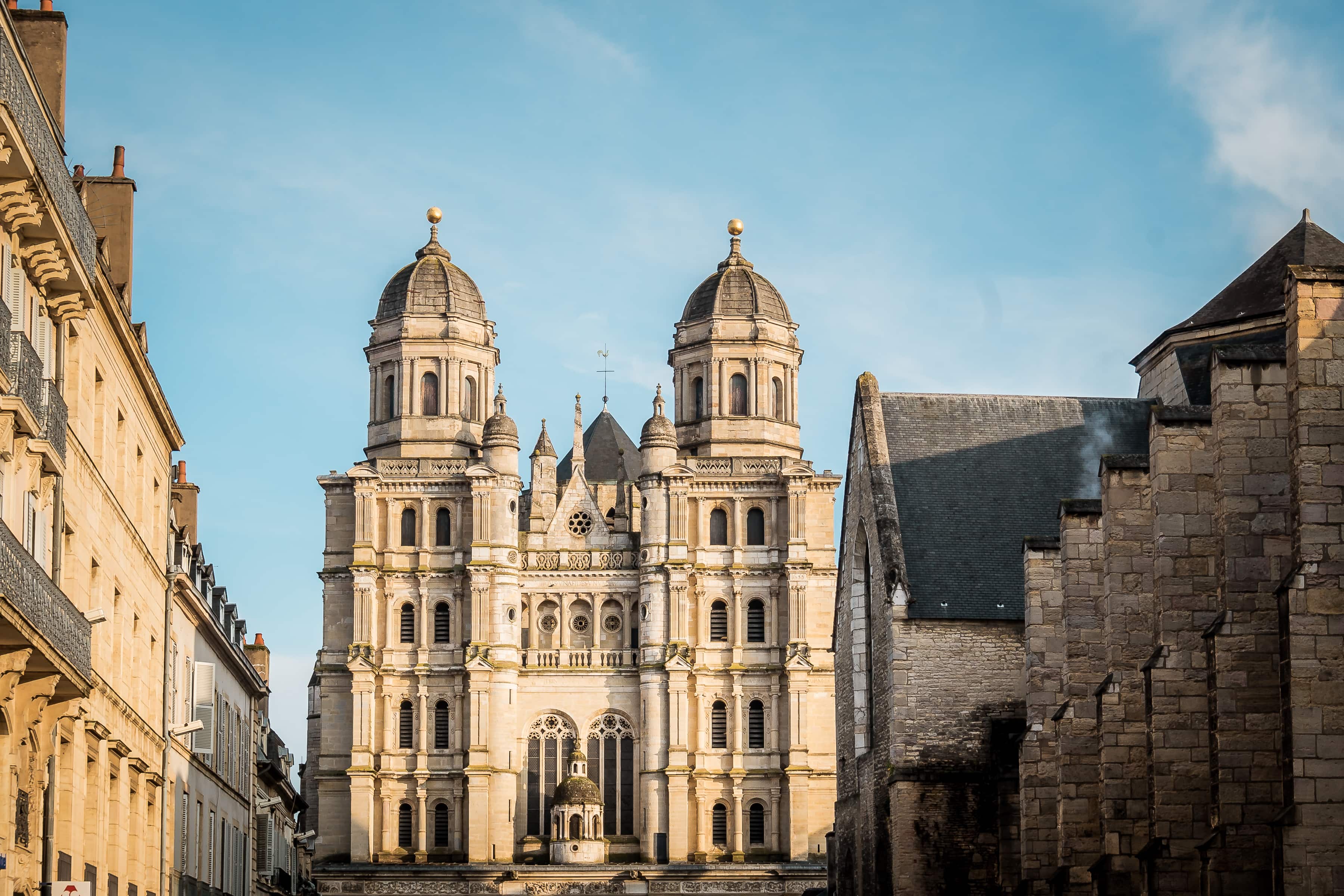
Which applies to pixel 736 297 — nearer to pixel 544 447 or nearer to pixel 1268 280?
pixel 544 447

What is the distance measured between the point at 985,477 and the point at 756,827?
3913cm

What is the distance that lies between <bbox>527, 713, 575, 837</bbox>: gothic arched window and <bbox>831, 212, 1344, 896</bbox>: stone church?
3527cm

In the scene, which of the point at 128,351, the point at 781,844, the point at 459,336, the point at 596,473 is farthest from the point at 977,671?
the point at 596,473

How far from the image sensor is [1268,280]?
123 feet

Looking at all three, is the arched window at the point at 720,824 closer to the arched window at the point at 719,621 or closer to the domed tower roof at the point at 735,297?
the arched window at the point at 719,621

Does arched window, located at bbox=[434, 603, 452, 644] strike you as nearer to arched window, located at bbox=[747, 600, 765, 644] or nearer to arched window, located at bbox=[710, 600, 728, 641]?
arched window, located at bbox=[710, 600, 728, 641]

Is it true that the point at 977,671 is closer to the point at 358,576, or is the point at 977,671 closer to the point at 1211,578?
the point at 1211,578

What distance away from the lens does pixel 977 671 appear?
35.3 metres

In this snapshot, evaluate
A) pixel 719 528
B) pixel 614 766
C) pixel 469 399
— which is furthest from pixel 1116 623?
pixel 469 399

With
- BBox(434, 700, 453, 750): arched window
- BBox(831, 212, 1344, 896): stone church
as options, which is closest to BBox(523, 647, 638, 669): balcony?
BBox(434, 700, 453, 750): arched window

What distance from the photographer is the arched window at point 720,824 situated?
75.2 metres

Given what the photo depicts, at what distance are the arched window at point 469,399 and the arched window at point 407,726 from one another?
421 inches

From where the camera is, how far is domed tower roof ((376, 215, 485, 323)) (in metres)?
80.6

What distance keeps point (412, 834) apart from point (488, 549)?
386 inches
